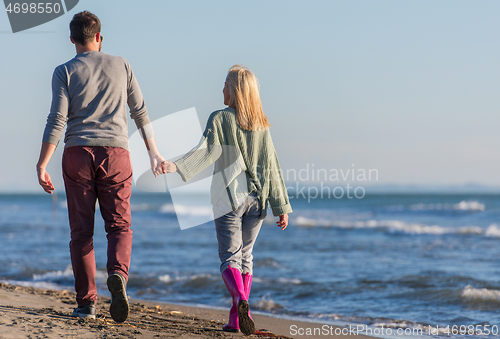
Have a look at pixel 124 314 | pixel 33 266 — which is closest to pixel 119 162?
pixel 124 314

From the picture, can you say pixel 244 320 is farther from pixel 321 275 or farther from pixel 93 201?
pixel 321 275

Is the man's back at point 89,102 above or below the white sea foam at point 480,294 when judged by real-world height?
above

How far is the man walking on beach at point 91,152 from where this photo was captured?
251 centimetres

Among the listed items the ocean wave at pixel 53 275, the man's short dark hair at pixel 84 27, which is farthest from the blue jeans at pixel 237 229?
the ocean wave at pixel 53 275

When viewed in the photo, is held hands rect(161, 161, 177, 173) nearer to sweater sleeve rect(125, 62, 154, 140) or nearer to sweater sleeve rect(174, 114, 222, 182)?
sweater sleeve rect(174, 114, 222, 182)

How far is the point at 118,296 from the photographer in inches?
97.0

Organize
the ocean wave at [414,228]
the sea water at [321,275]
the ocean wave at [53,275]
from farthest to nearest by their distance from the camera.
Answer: the ocean wave at [414,228] → the ocean wave at [53,275] → the sea water at [321,275]

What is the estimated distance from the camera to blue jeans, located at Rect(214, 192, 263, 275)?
111 inches

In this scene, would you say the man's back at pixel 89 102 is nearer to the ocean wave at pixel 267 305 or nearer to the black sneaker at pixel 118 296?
the black sneaker at pixel 118 296

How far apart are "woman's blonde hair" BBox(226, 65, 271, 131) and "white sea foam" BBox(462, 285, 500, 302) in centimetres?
371

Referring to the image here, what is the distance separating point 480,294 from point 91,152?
15.1 ft

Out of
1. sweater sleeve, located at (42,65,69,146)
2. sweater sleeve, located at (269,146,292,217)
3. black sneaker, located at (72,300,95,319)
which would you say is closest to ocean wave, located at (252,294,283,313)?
sweater sleeve, located at (269,146,292,217)

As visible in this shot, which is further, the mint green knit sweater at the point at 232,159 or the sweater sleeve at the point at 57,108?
the mint green knit sweater at the point at 232,159

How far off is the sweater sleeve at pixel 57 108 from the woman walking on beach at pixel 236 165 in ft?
A: 2.29
